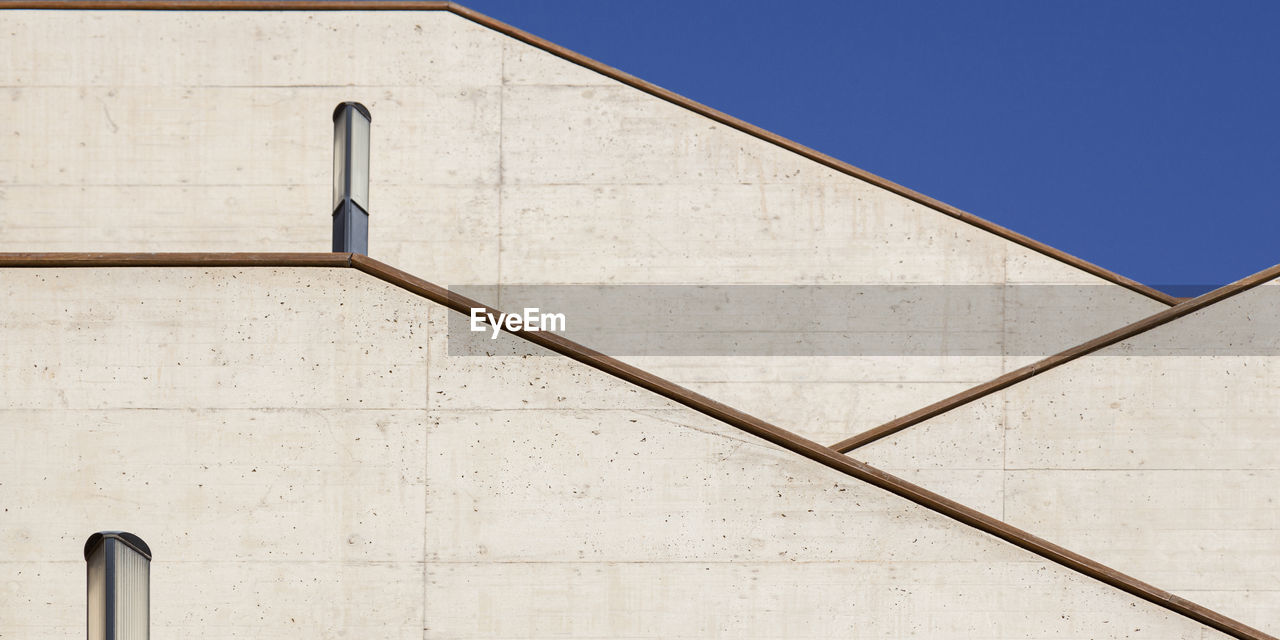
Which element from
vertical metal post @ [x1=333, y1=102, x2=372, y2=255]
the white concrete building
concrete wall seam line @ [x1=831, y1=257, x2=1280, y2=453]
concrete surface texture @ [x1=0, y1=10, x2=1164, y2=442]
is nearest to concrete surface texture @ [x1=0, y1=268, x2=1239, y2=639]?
the white concrete building

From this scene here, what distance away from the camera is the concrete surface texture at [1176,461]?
10102mm

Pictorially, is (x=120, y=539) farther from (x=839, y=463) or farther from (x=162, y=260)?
(x=839, y=463)

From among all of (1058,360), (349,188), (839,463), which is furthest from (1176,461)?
(349,188)

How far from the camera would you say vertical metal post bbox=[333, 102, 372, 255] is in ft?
33.2

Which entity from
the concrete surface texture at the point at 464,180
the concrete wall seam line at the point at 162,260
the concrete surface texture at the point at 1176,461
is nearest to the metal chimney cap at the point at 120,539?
the concrete wall seam line at the point at 162,260

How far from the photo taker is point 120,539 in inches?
276

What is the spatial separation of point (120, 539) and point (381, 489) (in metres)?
1.60

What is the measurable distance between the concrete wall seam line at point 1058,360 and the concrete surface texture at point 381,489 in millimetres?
3915

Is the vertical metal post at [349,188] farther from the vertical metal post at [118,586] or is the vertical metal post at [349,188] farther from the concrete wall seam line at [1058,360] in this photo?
the concrete wall seam line at [1058,360]

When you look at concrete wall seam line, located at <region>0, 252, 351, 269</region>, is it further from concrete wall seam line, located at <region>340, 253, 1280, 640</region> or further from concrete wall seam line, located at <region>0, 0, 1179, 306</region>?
concrete wall seam line, located at <region>0, 0, 1179, 306</region>

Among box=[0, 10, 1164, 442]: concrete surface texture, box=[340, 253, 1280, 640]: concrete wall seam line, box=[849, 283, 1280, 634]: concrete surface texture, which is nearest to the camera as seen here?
box=[340, 253, 1280, 640]: concrete wall seam line

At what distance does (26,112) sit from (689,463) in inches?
340

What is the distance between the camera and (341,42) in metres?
12.1

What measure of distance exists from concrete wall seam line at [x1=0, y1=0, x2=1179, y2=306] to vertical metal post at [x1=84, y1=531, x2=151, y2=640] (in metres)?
6.87
